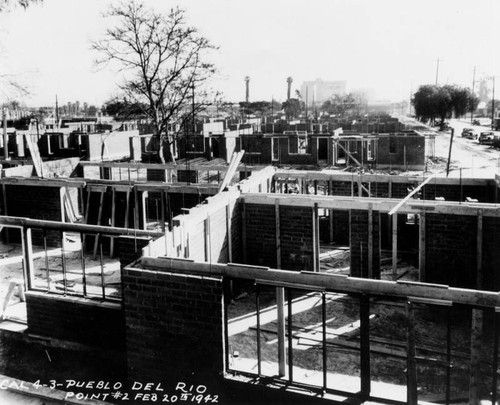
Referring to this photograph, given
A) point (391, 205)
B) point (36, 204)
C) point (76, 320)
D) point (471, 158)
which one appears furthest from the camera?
point (471, 158)

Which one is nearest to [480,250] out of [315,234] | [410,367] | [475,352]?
[315,234]

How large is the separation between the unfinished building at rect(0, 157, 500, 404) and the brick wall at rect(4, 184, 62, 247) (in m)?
0.06

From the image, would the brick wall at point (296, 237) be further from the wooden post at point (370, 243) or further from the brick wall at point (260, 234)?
the wooden post at point (370, 243)

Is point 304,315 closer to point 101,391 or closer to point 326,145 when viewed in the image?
point 101,391

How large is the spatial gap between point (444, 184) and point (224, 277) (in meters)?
10.4

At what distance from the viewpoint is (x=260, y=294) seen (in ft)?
38.2

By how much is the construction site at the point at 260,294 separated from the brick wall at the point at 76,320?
3cm

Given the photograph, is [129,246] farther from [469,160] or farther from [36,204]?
[469,160]

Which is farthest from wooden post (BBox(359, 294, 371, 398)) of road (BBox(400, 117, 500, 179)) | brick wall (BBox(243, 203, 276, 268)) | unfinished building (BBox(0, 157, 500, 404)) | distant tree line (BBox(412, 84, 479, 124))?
distant tree line (BBox(412, 84, 479, 124))

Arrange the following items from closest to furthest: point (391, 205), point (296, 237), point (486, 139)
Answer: point (391, 205) → point (296, 237) → point (486, 139)

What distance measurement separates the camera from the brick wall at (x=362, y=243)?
1145cm

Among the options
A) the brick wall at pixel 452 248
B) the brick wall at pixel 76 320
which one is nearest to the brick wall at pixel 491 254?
the brick wall at pixel 452 248

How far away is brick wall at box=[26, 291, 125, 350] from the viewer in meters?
8.88

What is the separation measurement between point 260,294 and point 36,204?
9297mm
